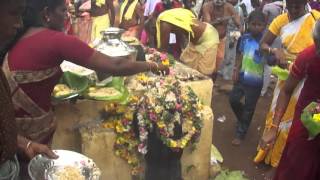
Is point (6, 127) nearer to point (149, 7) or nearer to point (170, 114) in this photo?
point (170, 114)

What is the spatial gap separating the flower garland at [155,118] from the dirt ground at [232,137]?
129 centimetres

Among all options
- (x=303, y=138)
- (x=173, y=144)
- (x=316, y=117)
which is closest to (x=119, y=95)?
(x=173, y=144)

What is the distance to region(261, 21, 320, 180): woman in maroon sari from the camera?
10.3ft

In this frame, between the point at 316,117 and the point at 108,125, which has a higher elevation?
the point at 316,117

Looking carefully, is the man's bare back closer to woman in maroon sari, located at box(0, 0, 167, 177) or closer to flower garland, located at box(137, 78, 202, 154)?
flower garland, located at box(137, 78, 202, 154)

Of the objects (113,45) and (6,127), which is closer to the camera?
(6,127)

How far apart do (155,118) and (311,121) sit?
139 centimetres

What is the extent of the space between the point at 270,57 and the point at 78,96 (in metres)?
2.26

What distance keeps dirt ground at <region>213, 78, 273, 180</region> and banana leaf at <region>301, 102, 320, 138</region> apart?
212 centimetres

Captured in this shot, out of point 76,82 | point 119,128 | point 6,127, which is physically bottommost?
point 119,128

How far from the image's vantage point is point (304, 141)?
10.4ft

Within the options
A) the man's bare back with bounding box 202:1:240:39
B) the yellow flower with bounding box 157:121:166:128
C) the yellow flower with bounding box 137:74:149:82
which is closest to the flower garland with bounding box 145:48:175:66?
the yellow flower with bounding box 137:74:149:82

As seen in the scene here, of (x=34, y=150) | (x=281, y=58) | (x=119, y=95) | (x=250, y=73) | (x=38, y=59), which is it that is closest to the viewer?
(x=34, y=150)

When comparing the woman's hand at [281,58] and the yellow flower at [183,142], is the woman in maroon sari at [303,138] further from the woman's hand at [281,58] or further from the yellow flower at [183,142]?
the woman's hand at [281,58]
